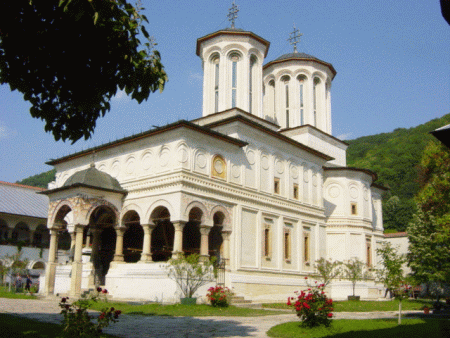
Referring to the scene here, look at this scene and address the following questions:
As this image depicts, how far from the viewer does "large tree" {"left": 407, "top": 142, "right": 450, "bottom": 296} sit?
918 inches

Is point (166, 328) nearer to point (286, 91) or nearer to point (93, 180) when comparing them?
point (93, 180)

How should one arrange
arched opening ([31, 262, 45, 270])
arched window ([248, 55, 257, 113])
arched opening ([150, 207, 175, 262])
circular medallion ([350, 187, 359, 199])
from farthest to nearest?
arched opening ([31, 262, 45, 270]), circular medallion ([350, 187, 359, 199]), arched window ([248, 55, 257, 113]), arched opening ([150, 207, 175, 262])

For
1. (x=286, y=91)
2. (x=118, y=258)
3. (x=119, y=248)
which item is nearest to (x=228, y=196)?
(x=119, y=248)

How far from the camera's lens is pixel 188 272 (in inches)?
733

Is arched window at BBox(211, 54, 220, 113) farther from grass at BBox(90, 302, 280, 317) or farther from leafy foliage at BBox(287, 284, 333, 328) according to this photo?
leafy foliage at BBox(287, 284, 333, 328)

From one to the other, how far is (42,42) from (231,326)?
821 cm

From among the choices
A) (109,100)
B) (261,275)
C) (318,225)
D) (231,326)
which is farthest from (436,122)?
(109,100)

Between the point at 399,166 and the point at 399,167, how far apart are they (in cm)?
14

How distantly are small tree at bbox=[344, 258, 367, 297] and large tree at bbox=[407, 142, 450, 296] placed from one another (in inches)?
112

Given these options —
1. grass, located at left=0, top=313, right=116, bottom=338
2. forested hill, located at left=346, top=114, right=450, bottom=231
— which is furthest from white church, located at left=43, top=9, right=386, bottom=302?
forested hill, located at left=346, top=114, right=450, bottom=231

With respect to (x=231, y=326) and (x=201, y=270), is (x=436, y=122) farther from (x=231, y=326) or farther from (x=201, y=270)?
(x=231, y=326)

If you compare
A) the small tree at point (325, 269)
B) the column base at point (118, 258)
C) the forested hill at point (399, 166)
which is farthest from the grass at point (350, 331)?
the forested hill at point (399, 166)

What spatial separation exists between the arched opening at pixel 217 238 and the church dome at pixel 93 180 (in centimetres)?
461

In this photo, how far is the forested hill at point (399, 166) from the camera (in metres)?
58.1
